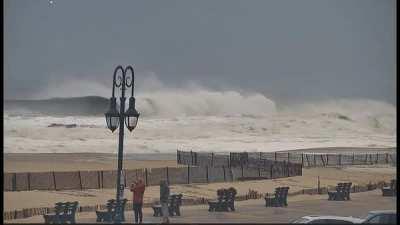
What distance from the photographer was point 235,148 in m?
97.3

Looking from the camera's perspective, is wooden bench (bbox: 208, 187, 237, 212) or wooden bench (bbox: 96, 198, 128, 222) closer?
wooden bench (bbox: 96, 198, 128, 222)

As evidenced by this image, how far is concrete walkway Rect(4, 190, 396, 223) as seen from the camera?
2261 cm

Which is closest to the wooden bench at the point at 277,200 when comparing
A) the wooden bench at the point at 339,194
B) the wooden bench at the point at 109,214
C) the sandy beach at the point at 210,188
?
the wooden bench at the point at 339,194

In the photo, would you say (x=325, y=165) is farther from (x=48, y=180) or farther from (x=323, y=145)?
(x=323, y=145)

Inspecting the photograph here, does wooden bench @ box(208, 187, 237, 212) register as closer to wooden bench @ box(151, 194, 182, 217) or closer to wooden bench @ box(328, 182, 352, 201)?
wooden bench @ box(151, 194, 182, 217)

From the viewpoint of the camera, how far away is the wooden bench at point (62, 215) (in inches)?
837

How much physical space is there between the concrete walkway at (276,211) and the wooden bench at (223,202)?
263 millimetres

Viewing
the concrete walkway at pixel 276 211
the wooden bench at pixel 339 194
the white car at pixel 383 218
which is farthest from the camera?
the wooden bench at pixel 339 194

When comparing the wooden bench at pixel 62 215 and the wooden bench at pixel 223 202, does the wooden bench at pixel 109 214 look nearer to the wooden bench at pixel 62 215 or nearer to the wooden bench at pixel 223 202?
the wooden bench at pixel 62 215

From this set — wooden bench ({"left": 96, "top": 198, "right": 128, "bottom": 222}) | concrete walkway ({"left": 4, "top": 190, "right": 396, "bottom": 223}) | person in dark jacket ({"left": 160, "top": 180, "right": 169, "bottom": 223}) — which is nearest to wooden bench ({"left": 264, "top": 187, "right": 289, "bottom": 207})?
concrete walkway ({"left": 4, "top": 190, "right": 396, "bottom": 223})

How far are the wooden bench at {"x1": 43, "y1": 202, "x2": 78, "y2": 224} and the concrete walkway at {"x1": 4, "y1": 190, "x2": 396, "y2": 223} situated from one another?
23.9 inches

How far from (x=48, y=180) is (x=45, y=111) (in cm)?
9201

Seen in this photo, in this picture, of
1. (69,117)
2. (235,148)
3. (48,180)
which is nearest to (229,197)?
(48,180)

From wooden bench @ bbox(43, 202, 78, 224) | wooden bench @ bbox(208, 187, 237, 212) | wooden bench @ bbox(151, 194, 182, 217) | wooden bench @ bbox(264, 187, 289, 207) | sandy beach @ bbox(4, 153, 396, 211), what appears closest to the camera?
wooden bench @ bbox(43, 202, 78, 224)
